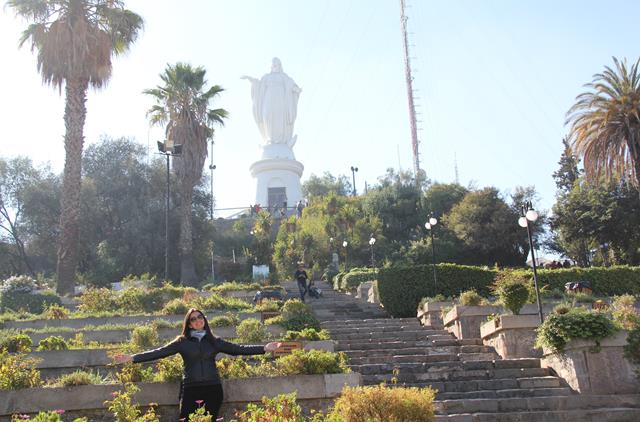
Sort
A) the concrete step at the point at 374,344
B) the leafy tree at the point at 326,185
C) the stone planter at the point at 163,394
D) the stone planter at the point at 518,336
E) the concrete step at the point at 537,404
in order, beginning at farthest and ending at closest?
the leafy tree at the point at 326,185
the concrete step at the point at 374,344
the stone planter at the point at 518,336
the concrete step at the point at 537,404
the stone planter at the point at 163,394

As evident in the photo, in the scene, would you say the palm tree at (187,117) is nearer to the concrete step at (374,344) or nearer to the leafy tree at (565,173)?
the concrete step at (374,344)

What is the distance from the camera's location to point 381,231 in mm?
38688

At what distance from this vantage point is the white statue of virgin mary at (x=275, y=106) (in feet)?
170

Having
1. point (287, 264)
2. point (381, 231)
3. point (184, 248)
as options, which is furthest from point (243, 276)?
point (381, 231)

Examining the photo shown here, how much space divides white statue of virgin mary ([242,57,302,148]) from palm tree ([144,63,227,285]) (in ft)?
66.5

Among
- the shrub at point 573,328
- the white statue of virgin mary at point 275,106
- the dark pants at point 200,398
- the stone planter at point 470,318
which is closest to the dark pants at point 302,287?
the stone planter at point 470,318

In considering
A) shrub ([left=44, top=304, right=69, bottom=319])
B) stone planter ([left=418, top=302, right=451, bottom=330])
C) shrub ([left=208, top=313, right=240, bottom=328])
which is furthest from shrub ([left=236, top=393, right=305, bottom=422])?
shrub ([left=44, top=304, right=69, bottom=319])

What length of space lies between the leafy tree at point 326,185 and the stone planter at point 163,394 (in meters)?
59.2

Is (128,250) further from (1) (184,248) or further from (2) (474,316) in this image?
(2) (474,316)

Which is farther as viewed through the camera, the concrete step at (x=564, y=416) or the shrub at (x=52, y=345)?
the shrub at (x=52, y=345)

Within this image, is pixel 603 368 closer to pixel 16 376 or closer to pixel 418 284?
pixel 418 284

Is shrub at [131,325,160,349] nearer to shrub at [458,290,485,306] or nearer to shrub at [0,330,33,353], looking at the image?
shrub at [0,330,33,353]

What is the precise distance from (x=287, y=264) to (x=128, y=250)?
294 inches

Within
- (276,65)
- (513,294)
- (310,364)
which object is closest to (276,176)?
(276,65)
